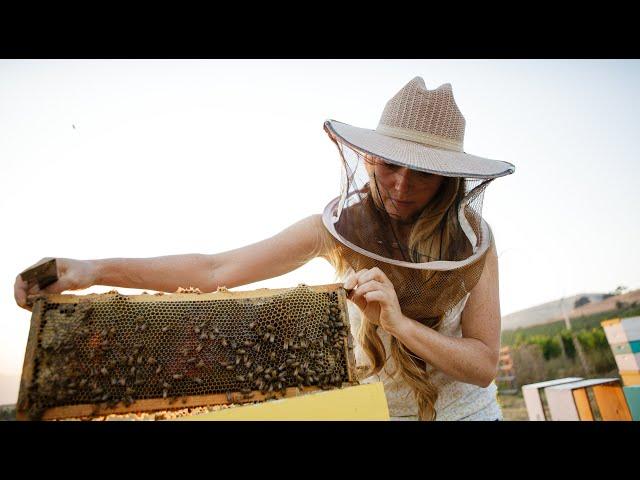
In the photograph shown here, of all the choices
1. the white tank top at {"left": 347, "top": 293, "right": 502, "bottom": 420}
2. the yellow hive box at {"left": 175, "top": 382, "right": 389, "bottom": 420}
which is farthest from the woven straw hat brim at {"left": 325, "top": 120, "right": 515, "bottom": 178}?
the yellow hive box at {"left": 175, "top": 382, "right": 389, "bottom": 420}

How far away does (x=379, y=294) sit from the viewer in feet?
6.73

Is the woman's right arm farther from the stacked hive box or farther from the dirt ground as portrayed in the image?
the dirt ground

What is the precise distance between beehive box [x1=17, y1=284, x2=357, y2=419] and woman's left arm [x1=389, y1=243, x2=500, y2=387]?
0.47 metres

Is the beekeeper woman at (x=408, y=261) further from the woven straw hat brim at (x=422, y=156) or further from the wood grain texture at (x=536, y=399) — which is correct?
the wood grain texture at (x=536, y=399)

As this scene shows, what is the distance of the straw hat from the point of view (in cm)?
224

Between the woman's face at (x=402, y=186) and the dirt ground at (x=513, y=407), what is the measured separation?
9924 millimetres

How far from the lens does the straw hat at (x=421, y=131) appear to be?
2.24 m

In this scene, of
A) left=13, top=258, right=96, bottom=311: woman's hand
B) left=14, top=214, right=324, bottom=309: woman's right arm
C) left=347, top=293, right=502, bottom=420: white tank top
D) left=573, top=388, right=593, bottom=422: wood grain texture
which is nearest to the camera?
left=13, top=258, right=96, bottom=311: woman's hand

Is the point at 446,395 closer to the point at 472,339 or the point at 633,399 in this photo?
the point at 472,339

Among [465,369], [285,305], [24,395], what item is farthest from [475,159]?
[24,395]

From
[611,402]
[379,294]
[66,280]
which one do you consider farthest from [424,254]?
[611,402]

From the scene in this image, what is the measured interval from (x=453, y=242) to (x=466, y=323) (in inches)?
24.3

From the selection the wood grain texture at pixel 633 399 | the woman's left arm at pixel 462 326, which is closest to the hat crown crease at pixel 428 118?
the woman's left arm at pixel 462 326

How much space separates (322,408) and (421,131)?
1.78 meters
